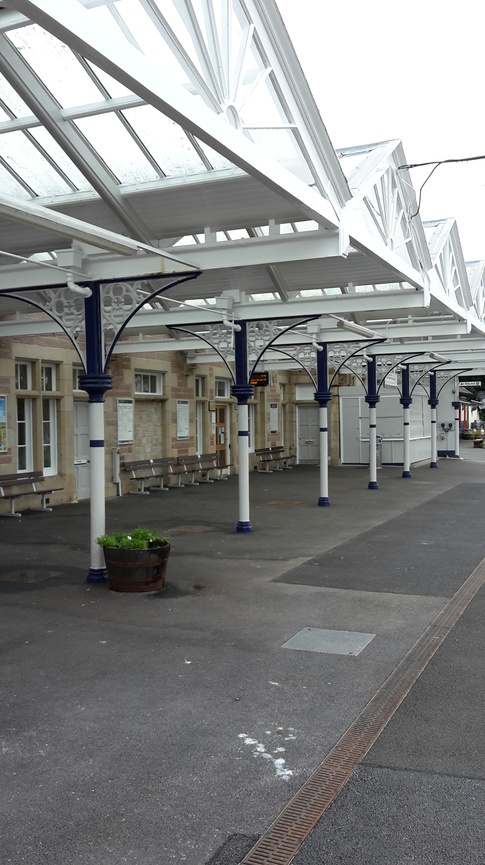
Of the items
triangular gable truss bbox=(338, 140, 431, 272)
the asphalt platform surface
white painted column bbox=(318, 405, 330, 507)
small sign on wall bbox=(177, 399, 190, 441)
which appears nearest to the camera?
the asphalt platform surface

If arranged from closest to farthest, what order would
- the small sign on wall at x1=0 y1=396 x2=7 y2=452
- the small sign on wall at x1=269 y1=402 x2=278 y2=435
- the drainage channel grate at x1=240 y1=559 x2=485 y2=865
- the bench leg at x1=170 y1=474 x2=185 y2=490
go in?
1. the drainage channel grate at x1=240 y1=559 x2=485 y2=865
2. the small sign on wall at x1=0 y1=396 x2=7 y2=452
3. the bench leg at x1=170 y1=474 x2=185 y2=490
4. the small sign on wall at x1=269 y1=402 x2=278 y2=435

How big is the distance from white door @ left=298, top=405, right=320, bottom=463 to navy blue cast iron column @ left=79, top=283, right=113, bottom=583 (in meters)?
19.5

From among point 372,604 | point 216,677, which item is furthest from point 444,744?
point 372,604

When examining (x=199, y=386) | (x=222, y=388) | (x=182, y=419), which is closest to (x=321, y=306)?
(x=182, y=419)

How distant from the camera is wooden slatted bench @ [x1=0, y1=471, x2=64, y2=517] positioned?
14.1m

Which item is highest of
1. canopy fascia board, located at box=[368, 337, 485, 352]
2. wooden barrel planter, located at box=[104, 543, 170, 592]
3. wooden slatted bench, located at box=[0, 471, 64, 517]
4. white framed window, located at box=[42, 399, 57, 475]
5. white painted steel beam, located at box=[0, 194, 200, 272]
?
canopy fascia board, located at box=[368, 337, 485, 352]

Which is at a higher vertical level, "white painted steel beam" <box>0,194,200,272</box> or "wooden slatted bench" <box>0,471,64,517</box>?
"white painted steel beam" <box>0,194,200,272</box>

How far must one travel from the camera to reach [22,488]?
587 inches

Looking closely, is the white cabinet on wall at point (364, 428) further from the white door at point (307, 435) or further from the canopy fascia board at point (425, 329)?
the canopy fascia board at point (425, 329)

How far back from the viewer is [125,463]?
Answer: 1791cm

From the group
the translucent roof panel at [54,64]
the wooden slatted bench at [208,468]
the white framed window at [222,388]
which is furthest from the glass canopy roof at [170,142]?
the white framed window at [222,388]

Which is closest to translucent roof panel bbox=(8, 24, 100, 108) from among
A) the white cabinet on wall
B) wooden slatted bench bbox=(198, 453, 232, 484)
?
wooden slatted bench bbox=(198, 453, 232, 484)

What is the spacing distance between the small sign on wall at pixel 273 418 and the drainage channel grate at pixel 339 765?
19720 mm

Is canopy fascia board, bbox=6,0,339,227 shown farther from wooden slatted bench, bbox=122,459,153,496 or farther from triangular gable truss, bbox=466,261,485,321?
wooden slatted bench, bbox=122,459,153,496
